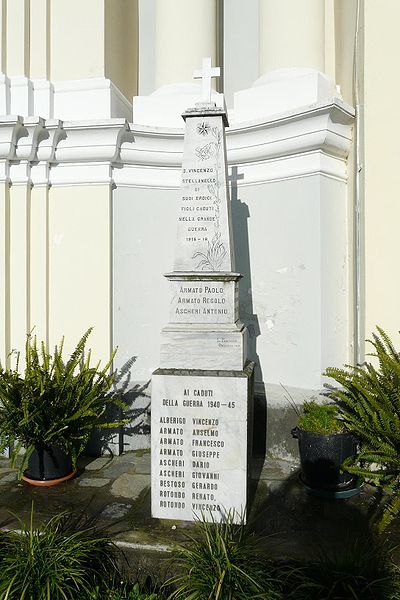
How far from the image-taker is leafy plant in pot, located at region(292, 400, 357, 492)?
4.46m

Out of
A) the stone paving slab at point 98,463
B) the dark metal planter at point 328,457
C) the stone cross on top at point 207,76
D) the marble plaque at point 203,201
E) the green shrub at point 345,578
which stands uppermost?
the stone cross on top at point 207,76

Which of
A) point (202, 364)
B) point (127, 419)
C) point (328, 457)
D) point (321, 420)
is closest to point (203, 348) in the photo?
point (202, 364)

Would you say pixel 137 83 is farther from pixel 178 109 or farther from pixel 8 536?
pixel 8 536

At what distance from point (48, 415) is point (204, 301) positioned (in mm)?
1903

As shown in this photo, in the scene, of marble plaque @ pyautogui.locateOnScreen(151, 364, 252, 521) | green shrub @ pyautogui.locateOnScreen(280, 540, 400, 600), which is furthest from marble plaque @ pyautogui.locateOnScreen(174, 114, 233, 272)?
green shrub @ pyautogui.locateOnScreen(280, 540, 400, 600)

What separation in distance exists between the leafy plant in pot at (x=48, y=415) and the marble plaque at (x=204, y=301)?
1.35m

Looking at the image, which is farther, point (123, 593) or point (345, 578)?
point (123, 593)

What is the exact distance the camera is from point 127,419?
223 inches

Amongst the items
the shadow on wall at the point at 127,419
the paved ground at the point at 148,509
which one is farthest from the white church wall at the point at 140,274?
the paved ground at the point at 148,509

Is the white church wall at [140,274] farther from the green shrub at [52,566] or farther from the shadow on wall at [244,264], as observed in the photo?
the green shrub at [52,566]

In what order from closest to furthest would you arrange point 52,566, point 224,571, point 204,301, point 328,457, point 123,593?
1. point 224,571
2. point 52,566
3. point 123,593
4. point 204,301
5. point 328,457

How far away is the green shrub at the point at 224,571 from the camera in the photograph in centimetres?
282

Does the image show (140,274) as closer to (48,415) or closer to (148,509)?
(48,415)

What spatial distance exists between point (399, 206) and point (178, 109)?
306cm
